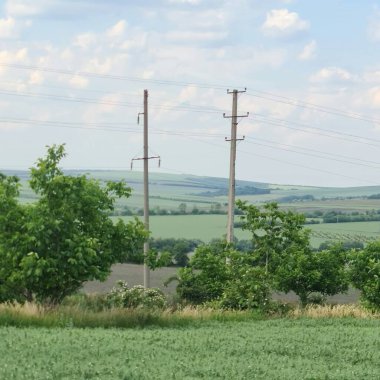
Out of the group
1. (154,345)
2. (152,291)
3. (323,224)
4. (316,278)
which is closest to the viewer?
(154,345)

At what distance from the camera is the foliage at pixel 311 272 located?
38.0m

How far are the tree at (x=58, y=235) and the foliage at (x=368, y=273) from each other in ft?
39.8

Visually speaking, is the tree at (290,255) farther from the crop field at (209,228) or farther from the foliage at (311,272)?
the crop field at (209,228)

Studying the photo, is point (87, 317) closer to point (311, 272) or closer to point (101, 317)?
point (101, 317)

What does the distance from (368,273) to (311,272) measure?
2.63 m

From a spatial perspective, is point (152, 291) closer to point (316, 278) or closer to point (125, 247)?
point (125, 247)

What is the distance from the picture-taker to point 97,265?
25828 mm

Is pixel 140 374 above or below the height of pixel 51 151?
below

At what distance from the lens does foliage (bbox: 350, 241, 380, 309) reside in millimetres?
35531

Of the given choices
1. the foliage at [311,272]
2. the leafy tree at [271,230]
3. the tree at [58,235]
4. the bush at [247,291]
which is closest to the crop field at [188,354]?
the tree at [58,235]

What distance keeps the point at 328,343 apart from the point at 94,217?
31.3 ft

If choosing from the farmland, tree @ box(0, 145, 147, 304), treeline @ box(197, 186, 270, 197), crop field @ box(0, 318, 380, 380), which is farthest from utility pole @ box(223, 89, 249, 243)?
treeline @ box(197, 186, 270, 197)

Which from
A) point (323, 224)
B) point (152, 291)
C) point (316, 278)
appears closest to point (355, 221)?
point (323, 224)

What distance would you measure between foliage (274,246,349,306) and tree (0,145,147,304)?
484 inches
